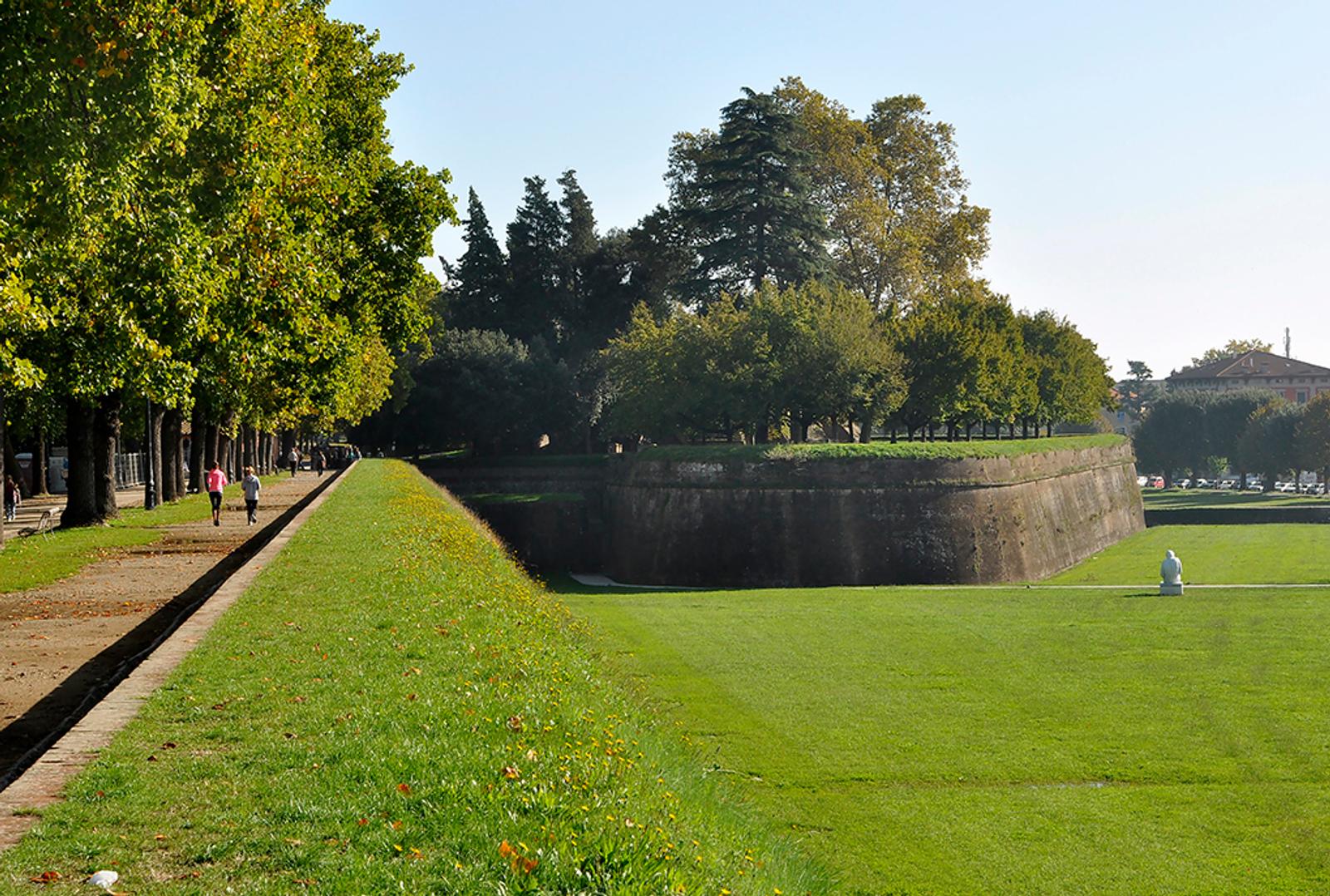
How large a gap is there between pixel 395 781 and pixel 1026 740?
10725 mm

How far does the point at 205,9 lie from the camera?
603 inches

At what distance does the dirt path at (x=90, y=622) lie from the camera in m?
11.0

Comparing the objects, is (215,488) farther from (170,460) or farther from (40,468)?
(40,468)

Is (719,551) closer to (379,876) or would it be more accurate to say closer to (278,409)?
(278,409)

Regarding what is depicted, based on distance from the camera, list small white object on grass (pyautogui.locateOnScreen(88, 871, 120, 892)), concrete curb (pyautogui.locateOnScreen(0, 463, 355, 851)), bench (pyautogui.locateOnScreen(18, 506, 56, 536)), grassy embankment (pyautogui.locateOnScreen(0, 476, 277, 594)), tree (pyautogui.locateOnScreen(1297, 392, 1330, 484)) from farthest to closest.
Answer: tree (pyautogui.locateOnScreen(1297, 392, 1330, 484)) → bench (pyautogui.locateOnScreen(18, 506, 56, 536)) → grassy embankment (pyautogui.locateOnScreen(0, 476, 277, 594)) → concrete curb (pyautogui.locateOnScreen(0, 463, 355, 851)) → small white object on grass (pyautogui.locateOnScreen(88, 871, 120, 892))

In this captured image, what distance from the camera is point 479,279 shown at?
8062cm

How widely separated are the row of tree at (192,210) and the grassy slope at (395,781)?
5862mm

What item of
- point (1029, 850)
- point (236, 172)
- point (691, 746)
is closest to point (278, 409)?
point (236, 172)

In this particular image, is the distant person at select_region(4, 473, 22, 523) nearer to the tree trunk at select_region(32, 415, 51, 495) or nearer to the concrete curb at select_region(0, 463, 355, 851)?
the tree trunk at select_region(32, 415, 51, 495)

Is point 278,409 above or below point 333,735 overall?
above

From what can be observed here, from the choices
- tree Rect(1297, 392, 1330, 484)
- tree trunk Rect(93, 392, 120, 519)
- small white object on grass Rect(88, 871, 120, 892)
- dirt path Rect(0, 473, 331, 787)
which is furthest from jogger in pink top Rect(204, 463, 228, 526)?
tree Rect(1297, 392, 1330, 484)

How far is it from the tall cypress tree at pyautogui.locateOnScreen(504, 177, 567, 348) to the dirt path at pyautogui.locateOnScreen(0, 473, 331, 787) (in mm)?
50797

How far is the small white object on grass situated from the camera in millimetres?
5486

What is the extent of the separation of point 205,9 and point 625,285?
5927 centimetres
